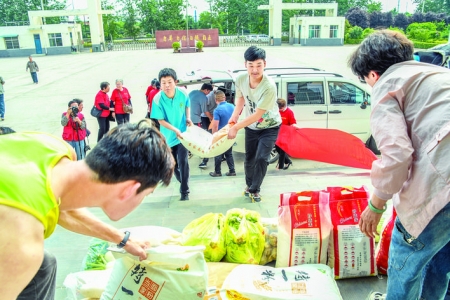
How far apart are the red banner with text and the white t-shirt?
4090cm

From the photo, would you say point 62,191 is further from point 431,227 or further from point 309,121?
point 309,121

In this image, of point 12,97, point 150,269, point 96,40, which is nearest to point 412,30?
point 96,40

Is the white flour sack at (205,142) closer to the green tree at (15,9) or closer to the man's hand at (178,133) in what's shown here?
the man's hand at (178,133)

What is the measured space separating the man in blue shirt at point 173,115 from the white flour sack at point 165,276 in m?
2.37

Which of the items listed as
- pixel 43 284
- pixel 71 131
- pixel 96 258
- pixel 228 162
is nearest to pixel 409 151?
pixel 43 284

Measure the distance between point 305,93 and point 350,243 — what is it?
443cm

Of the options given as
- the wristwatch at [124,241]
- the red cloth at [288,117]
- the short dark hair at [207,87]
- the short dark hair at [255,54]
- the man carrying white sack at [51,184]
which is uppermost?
the short dark hair at [255,54]

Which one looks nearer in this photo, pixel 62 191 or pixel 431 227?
pixel 62 191

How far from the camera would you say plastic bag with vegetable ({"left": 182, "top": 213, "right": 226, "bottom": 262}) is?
105 inches

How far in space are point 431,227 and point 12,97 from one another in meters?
16.6

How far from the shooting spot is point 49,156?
1327 millimetres

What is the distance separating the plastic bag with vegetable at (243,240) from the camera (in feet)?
8.78

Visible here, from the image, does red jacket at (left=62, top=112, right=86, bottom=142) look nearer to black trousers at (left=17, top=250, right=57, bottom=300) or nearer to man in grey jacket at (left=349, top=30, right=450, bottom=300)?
black trousers at (left=17, top=250, right=57, bottom=300)

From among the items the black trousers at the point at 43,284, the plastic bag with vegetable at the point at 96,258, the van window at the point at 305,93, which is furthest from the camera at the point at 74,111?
the black trousers at the point at 43,284
